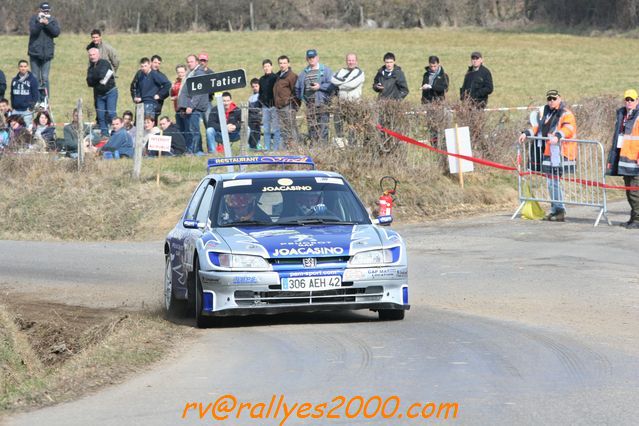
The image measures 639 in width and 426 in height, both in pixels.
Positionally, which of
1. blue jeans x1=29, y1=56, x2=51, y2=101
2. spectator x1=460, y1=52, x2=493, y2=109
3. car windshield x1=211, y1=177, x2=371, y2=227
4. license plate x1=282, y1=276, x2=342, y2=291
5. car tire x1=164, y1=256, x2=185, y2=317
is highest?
blue jeans x1=29, y1=56, x2=51, y2=101

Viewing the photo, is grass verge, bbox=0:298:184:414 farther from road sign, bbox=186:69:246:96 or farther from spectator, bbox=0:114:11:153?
spectator, bbox=0:114:11:153

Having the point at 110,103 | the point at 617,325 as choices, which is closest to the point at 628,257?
the point at 617,325

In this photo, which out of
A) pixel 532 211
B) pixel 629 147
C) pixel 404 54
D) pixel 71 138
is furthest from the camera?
pixel 404 54

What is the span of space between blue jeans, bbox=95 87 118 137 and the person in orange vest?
33.2 ft

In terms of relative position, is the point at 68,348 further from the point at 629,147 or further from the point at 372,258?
the point at 629,147

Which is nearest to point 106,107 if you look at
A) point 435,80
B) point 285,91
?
point 285,91

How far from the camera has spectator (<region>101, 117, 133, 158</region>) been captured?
25.8 metres

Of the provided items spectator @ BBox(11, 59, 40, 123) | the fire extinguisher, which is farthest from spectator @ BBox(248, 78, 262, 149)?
spectator @ BBox(11, 59, 40, 123)

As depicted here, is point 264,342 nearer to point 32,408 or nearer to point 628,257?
point 32,408

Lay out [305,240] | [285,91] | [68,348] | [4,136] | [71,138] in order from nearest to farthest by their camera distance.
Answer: [68,348]
[305,240]
[285,91]
[4,136]
[71,138]

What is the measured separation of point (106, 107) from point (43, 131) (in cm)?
231

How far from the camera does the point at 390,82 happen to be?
80.6 ft

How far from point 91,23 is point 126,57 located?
15316 millimetres

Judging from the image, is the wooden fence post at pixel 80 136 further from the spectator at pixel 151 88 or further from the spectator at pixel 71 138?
the spectator at pixel 151 88
